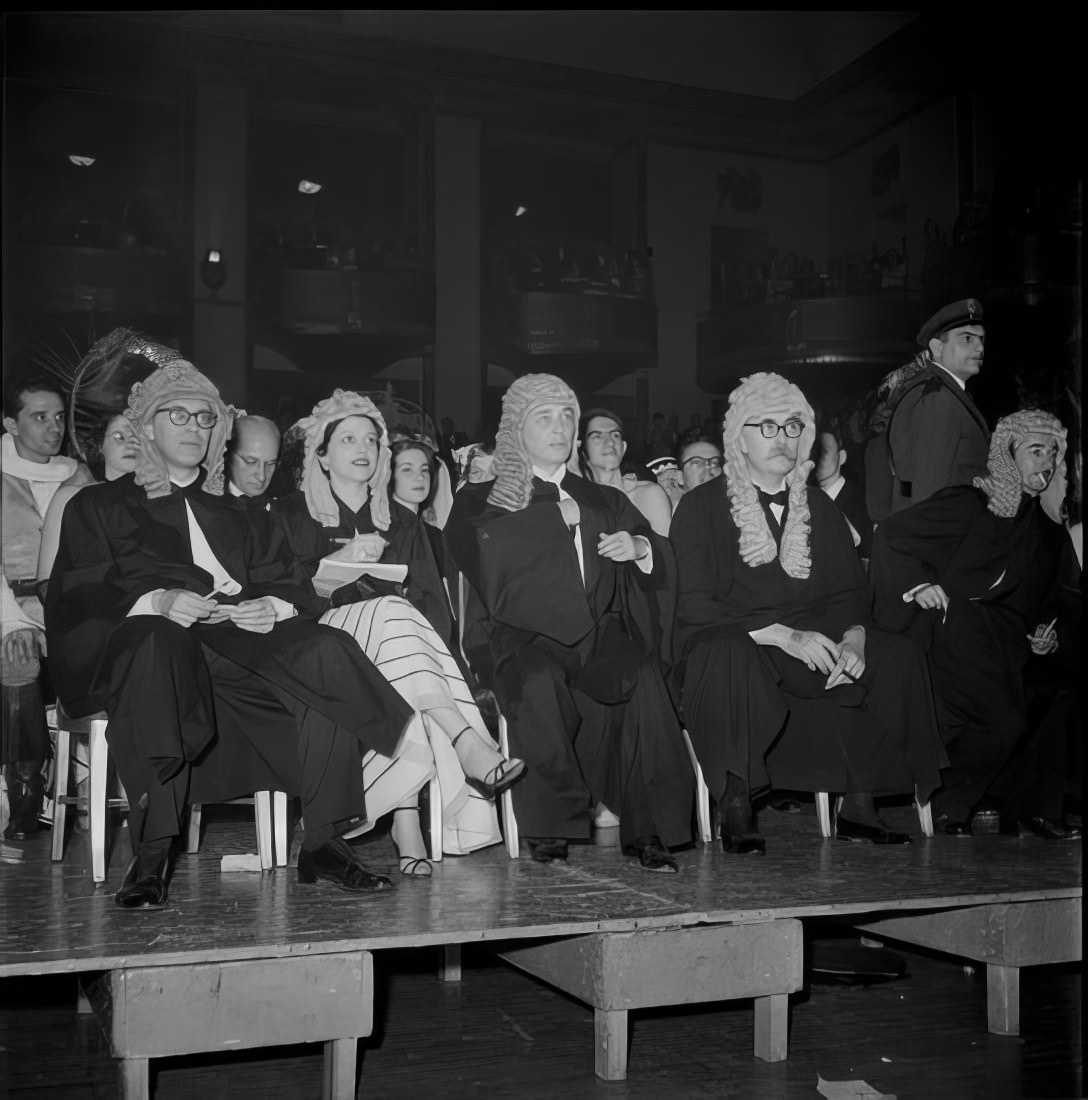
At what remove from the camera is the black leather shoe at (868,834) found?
4.35 metres

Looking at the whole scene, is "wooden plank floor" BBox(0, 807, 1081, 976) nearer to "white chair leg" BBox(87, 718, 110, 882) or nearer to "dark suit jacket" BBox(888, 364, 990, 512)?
"white chair leg" BBox(87, 718, 110, 882)

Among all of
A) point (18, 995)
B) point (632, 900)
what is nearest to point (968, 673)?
point (632, 900)

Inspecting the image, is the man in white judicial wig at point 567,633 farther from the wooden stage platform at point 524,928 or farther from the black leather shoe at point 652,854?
the wooden stage platform at point 524,928

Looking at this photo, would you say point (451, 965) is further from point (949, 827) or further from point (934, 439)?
point (934, 439)

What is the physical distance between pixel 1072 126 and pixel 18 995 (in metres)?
4.13

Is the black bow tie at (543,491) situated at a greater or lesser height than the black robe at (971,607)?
greater

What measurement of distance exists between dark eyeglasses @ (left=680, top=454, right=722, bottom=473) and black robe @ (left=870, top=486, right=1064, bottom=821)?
609mm

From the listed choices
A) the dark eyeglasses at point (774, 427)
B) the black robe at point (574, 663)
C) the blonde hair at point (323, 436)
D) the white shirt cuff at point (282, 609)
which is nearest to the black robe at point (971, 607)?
the dark eyeglasses at point (774, 427)

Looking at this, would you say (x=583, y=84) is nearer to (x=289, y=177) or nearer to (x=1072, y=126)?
(x=289, y=177)

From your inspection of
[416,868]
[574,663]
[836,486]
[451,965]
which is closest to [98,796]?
[416,868]

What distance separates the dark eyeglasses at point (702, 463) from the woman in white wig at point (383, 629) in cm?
95

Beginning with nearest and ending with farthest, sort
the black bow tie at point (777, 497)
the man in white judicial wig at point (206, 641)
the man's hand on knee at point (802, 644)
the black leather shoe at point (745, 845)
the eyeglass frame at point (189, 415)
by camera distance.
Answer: the man in white judicial wig at point (206, 641) → the eyeglass frame at point (189, 415) → the black leather shoe at point (745, 845) → the man's hand on knee at point (802, 644) → the black bow tie at point (777, 497)

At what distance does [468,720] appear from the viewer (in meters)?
4.01

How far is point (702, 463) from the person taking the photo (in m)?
4.41
